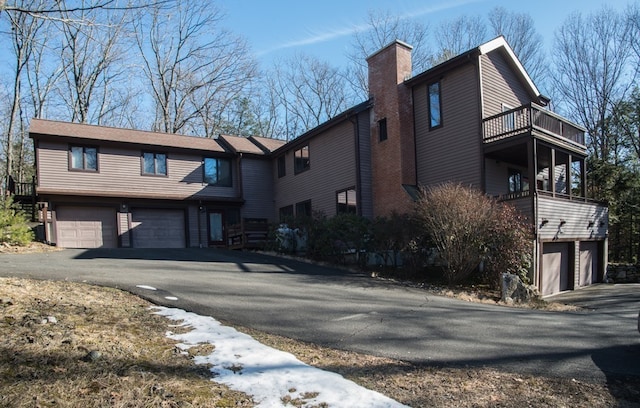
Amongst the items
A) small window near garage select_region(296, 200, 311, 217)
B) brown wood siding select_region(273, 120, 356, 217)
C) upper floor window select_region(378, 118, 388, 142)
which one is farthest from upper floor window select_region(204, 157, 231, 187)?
upper floor window select_region(378, 118, 388, 142)

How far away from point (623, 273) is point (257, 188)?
58.0 feet

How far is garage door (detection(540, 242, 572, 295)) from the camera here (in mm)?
13469

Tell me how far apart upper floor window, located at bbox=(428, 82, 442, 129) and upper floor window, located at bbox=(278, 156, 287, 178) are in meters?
8.88

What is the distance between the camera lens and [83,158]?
18.3m

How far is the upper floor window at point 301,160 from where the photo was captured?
66.3 feet

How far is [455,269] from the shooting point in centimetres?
1141

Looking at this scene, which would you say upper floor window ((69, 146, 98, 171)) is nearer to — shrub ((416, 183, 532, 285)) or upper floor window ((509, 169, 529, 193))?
shrub ((416, 183, 532, 285))

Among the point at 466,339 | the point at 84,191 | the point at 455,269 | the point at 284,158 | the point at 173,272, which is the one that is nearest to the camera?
the point at 466,339

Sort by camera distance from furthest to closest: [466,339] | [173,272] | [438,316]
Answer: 1. [173,272]
2. [438,316]
3. [466,339]

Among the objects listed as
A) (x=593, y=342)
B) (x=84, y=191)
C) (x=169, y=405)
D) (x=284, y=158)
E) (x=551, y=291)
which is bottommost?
(x=551, y=291)

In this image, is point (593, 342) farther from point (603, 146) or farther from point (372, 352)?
point (603, 146)

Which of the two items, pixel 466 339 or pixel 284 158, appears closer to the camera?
pixel 466 339

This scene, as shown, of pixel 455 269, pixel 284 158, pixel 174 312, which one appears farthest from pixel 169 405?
pixel 284 158

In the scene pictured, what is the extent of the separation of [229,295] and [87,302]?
8.15 feet
